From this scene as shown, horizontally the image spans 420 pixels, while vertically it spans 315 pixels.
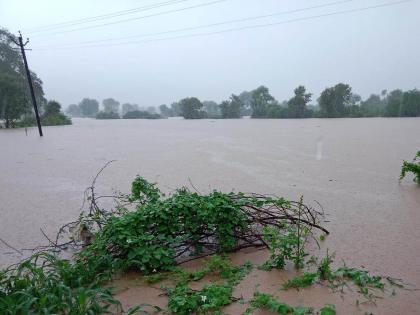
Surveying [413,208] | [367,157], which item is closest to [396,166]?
[367,157]

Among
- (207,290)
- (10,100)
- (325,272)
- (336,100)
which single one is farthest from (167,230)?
(336,100)

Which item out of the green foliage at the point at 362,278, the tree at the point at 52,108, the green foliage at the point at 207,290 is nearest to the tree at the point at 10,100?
the tree at the point at 52,108

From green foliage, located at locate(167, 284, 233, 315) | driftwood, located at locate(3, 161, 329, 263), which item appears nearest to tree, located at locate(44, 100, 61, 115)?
driftwood, located at locate(3, 161, 329, 263)

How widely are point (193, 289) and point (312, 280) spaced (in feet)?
1.94

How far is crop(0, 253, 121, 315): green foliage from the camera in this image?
4.95ft

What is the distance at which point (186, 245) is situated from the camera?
221 cm

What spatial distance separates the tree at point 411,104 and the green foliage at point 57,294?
1491 cm

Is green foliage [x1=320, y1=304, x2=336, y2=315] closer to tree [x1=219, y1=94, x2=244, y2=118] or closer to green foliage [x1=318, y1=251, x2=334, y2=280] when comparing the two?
green foliage [x1=318, y1=251, x2=334, y2=280]

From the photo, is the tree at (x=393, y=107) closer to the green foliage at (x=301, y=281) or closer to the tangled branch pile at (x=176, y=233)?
the tangled branch pile at (x=176, y=233)

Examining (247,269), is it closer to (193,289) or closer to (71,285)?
(193,289)

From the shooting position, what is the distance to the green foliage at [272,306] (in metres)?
1.52

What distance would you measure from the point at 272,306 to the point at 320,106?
54.5 feet

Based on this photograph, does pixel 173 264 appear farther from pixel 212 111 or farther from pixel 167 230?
pixel 212 111

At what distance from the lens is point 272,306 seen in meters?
1.55
